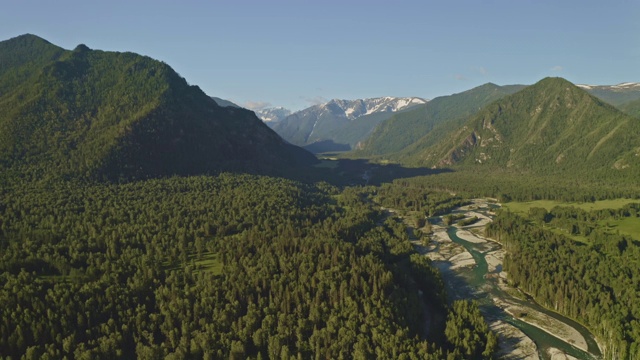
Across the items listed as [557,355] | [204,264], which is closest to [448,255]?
[557,355]

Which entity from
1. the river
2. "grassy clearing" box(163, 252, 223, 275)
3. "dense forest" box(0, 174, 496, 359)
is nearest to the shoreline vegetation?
the river

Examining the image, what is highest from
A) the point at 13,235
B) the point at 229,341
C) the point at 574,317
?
the point at 13,235

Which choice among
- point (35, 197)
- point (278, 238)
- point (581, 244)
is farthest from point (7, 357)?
point (581, 244)

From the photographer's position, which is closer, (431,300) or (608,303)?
(608,303)

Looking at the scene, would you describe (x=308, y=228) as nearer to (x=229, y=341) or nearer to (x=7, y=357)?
(x=229, y=341)

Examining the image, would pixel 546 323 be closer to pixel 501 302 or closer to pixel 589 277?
pixel 501 302
